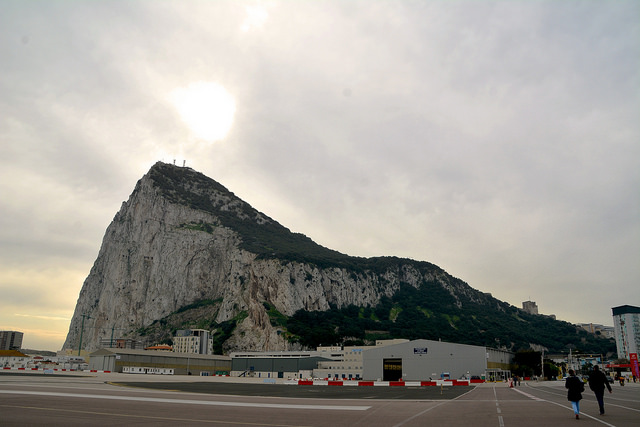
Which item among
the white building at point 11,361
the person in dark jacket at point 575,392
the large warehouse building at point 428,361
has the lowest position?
the white building at point 11,361

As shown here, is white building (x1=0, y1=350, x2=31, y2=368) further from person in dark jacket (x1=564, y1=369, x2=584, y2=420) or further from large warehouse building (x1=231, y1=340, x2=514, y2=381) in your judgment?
person in dark jacket (x1=564, y1=369, x2=584, y2=420)

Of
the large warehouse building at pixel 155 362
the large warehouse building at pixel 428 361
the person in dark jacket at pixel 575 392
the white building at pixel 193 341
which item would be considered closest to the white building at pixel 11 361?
the large warehouse building at pixel 155 362

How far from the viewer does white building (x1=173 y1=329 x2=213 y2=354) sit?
157375mm

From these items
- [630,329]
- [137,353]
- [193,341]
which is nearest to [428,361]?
[137,353]

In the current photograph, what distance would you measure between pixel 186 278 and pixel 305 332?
68.3 meters

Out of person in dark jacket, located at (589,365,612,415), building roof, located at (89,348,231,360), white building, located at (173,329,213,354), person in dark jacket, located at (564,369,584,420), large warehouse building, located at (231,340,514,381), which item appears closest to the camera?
person in dark jacket, located at (564,369,584,420)

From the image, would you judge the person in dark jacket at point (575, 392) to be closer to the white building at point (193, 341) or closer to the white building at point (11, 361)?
the white building at point (11, 361)

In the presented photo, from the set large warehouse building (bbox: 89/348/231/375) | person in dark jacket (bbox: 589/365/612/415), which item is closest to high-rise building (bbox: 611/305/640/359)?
large warehouse building (bbox: 89/348/231/375)

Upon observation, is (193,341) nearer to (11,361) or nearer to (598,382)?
(11,361)

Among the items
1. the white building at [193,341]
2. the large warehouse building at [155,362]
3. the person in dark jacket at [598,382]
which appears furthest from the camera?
the white building at [193,341]

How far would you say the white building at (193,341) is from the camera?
157 meters

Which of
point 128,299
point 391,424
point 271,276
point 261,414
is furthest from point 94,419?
point 128,299

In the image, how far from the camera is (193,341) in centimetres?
15850

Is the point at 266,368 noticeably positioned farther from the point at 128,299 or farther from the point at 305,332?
the point at 128,299
